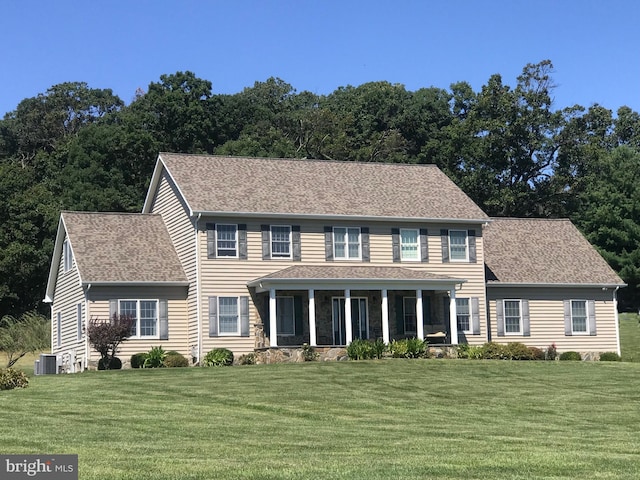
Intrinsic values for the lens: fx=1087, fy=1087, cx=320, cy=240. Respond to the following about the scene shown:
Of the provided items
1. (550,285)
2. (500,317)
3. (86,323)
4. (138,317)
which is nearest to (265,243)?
(138,317)

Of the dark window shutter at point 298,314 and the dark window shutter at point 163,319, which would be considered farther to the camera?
the dark window shutter at point 298,314

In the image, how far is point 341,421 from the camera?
23.9 meters

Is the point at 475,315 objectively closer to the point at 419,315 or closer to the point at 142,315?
the point at 419,315

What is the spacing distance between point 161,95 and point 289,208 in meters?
32.9

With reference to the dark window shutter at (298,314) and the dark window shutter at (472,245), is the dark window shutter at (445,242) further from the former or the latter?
the dark window shutter at (298,314)

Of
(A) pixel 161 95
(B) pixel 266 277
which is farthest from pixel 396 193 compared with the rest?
(A) pixel 161 95

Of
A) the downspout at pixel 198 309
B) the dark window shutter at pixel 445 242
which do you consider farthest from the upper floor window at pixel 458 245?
the downspout at pixel 198 309

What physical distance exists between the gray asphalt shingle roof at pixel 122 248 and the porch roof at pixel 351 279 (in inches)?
148

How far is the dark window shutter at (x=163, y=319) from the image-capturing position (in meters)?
41.5

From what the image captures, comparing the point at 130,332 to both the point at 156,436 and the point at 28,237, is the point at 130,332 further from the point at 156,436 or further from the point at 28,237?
the point at 28,237

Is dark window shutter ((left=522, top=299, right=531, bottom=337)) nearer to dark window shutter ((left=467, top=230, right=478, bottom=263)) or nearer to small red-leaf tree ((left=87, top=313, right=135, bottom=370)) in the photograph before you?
dark window shutter ((left=467, top=230, right=478, bottom=263))

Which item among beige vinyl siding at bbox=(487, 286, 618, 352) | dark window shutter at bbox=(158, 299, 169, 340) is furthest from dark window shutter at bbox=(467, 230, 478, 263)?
dark window shutter at bbox=(158, 299, 169, 340)

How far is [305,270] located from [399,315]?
16.6 ft

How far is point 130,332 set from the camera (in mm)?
39906
